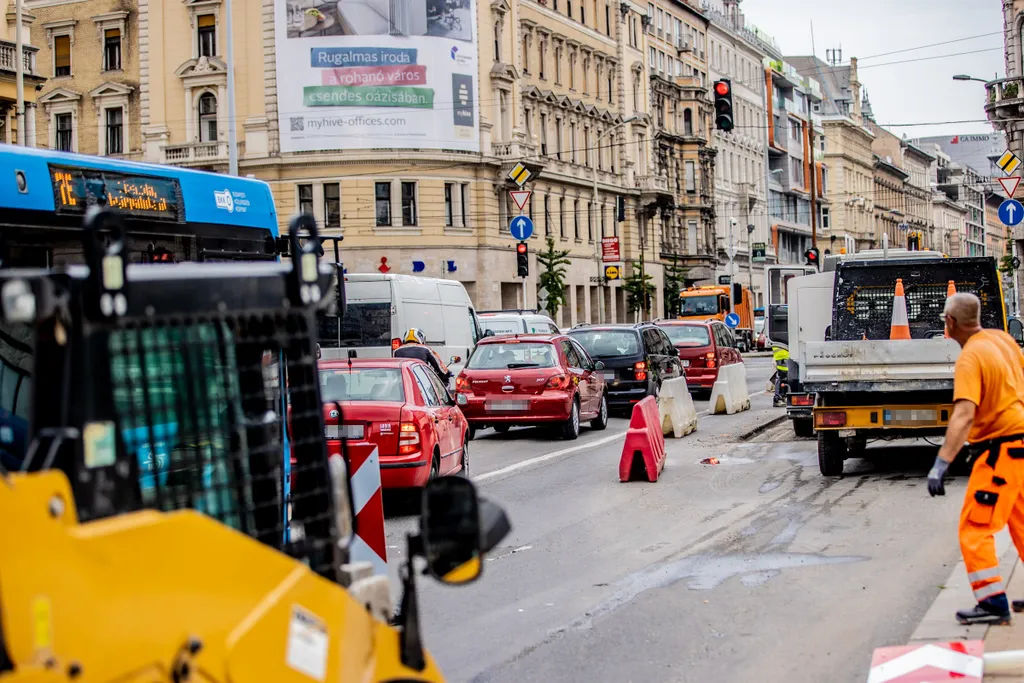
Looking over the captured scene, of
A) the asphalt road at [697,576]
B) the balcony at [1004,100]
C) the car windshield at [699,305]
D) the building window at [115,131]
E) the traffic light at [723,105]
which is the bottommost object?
the asphalt road at [697,576]

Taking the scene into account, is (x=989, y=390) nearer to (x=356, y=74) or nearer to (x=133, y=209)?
(x=133, y=209)

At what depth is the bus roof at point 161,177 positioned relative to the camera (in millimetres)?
8812

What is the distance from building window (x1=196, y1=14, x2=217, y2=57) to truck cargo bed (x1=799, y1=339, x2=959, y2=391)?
5039cm

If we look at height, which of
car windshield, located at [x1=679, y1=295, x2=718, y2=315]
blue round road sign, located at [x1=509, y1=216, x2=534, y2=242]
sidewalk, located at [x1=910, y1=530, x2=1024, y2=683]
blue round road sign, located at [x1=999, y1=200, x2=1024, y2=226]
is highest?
blue round road sign, located at [x1=509, y1=216, x2=534, y2=242]

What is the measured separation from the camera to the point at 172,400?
11.5ft

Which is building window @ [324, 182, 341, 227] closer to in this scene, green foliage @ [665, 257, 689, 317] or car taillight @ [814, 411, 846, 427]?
green foliage @ [665, 257, 689, 317]

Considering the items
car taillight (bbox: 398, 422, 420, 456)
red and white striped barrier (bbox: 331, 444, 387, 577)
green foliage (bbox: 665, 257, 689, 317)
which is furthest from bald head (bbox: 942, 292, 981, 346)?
green foliage (bbox: 665, 257, 689, 317)

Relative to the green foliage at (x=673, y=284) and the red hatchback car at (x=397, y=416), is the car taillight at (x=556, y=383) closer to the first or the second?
the red hatchback car at (x=397, y=416)

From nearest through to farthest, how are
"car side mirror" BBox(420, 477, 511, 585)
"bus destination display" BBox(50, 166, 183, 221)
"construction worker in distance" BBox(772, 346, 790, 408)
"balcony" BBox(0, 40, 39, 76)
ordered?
"car side mirror" BBox(420, 477, 511, 585) → "bus destination display" BBox(50, 166, 183, 221) → "construction worker in distance" BBox(772, 346, 790, 408) → "balcony" BBox(0, 40, 39, 76)

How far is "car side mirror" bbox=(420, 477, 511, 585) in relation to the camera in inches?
153

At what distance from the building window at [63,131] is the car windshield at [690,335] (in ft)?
133

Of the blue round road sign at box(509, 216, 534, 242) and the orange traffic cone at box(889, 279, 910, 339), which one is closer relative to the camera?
the orange traffic cone at box(889, 279, 910, 339)

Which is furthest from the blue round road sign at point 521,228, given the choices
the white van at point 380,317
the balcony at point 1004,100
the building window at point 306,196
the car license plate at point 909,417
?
the car license plate at point 909,417

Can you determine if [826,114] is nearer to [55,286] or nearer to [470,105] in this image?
[470,105]
